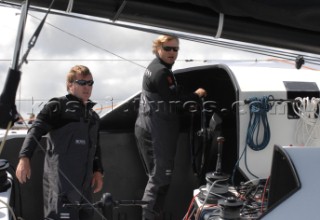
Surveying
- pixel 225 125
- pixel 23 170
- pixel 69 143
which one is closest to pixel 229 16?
pixel 69 143

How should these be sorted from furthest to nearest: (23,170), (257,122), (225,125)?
1. (225,125)
2. (257,122)
3. (23,170)

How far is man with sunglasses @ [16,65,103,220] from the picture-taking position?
120 inches

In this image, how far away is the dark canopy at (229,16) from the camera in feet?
6.61

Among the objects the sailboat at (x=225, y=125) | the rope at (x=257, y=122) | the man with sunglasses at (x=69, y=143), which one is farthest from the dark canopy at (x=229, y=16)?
the rope at (x=257, y=122)

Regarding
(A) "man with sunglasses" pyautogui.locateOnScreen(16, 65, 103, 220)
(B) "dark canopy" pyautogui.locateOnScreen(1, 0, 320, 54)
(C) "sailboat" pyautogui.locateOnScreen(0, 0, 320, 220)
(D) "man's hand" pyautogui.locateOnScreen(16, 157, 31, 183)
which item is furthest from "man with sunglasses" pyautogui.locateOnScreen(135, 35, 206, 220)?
(B) "dark canopy" pyautogui.locateOnScreen(1, 0, 320, 54)

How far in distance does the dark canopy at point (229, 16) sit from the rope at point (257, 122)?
132 centimetres

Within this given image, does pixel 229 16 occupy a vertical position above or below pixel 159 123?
above

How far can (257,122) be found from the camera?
3570 mm

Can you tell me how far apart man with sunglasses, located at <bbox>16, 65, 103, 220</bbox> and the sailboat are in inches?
9.7

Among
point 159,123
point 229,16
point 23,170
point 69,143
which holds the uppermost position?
point 229,16

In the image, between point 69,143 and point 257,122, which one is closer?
point 69,143

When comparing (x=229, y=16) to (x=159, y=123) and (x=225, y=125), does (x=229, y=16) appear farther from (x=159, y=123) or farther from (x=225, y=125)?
(x=225, y=125)

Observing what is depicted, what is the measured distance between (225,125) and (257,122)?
73 cm

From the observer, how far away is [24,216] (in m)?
3.74
